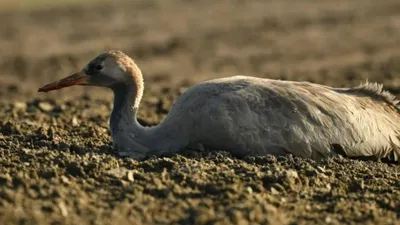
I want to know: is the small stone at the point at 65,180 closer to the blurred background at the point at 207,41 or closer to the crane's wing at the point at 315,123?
the crane's wing at the point at 315,123

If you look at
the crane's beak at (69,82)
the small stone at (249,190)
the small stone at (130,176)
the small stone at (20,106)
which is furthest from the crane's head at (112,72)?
the small stone at (20,106)

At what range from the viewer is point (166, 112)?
10.7 m

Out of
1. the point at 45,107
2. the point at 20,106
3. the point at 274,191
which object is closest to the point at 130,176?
the point at 274,191

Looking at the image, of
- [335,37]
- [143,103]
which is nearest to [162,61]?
[335,37]

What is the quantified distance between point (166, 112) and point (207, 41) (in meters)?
10.0

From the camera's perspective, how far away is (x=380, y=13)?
928 inches

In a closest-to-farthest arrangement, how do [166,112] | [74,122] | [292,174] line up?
1. [292,174]
2. [74,122]
3. [166,112]

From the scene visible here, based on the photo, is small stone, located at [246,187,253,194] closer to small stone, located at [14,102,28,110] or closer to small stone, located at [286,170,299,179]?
small stone, located at [286,170,299,179]

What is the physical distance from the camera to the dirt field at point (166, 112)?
6059 mm

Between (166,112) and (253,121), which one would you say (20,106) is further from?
(253,121)

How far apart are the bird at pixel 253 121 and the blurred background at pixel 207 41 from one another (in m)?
4.03

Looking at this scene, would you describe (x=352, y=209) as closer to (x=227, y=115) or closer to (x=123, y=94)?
(x=227, y=115)

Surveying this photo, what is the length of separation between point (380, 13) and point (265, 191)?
18.0 metres

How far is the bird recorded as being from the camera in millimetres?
7625
